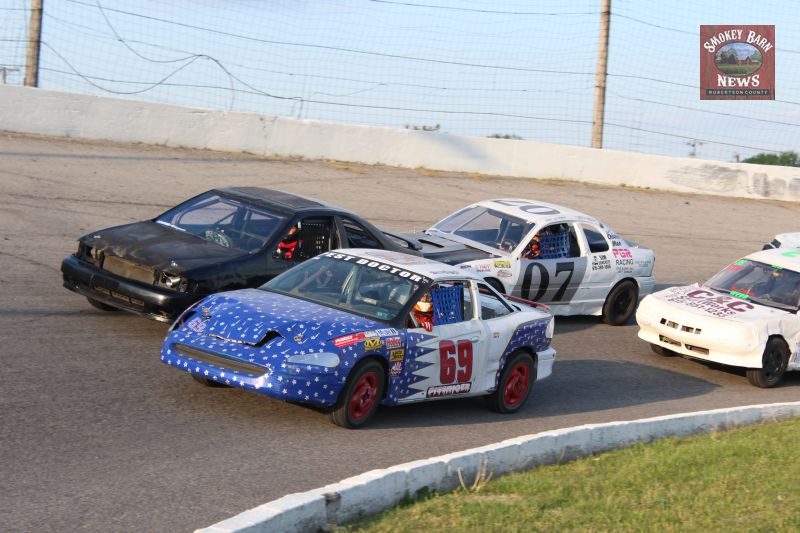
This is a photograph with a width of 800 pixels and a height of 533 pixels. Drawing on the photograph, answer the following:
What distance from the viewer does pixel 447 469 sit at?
A: 22.2 ft

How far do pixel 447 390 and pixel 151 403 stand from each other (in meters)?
2.43

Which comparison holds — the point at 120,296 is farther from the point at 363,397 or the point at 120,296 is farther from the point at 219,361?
the point at 363,397

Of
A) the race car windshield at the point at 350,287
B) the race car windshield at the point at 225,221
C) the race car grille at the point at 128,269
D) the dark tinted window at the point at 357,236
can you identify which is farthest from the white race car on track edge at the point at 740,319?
the race car grille at the point at 128,269

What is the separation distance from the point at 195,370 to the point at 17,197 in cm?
965

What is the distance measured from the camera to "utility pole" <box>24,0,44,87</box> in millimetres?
20453

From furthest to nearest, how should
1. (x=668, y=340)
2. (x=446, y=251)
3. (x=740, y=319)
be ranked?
(x=446, y=251)
(x=668, y=340)
(x=740, y=319)

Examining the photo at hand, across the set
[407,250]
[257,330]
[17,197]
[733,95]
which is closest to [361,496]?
[257,330]

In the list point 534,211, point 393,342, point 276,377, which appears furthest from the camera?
point 534,211

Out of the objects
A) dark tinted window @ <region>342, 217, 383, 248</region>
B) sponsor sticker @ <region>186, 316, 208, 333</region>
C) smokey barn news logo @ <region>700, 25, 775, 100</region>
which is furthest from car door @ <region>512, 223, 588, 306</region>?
smokey barn news logo @ <region>700, 25, 775, 100</region>

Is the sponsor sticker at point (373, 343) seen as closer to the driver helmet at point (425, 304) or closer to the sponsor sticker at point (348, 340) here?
the sponsor sticker at point (348, 340)

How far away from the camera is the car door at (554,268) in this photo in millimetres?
13258

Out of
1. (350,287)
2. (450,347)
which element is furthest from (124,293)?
(450,347)

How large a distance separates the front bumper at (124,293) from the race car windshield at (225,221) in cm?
111

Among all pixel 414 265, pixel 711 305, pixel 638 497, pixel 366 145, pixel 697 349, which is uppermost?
pixel 366 145
